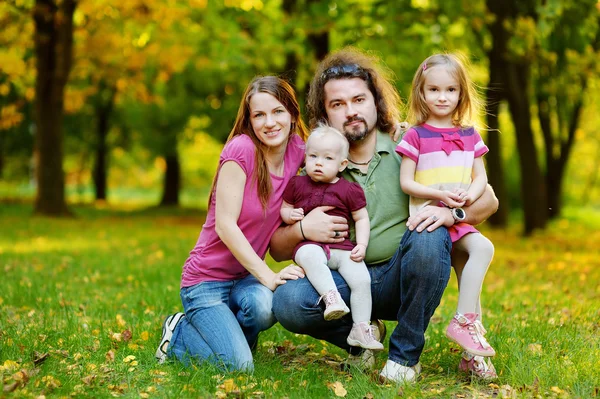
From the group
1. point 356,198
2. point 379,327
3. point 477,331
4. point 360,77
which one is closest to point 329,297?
Answer: point 356,198

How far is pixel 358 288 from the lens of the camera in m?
3.86

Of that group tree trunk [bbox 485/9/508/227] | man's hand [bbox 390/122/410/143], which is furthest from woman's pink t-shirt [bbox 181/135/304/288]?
tree trunk [bbox 485/9/508/227]

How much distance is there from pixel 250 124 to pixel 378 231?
104 centimetres

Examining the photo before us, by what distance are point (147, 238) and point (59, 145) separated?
584 cm

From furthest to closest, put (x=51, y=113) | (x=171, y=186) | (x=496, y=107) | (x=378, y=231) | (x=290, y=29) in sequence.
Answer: (x=171, y=186) < (x=51, y=113) < (x=496, y=107) < (x=290, y=29) < (x=378, y=231)

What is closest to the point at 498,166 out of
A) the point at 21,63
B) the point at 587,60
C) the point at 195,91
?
the point at 587,60

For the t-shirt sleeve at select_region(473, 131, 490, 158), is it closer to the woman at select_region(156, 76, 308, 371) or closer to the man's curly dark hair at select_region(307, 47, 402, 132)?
the man's curly dark hair at select_region(307, 47, 402, 132)

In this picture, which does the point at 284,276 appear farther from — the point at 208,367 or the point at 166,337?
the point at 166,337

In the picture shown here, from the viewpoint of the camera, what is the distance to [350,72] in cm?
421

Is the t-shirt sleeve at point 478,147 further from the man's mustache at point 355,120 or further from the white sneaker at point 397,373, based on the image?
the white sneaker at point 397,373

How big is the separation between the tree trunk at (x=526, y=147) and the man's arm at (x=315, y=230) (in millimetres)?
10592

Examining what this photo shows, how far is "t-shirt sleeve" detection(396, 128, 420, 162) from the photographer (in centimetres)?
390

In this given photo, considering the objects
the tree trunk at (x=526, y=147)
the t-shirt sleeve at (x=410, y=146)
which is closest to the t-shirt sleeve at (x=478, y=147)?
the t-shirt sleeve at (x=410, y=146)

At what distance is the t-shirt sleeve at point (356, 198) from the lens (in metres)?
3.97
